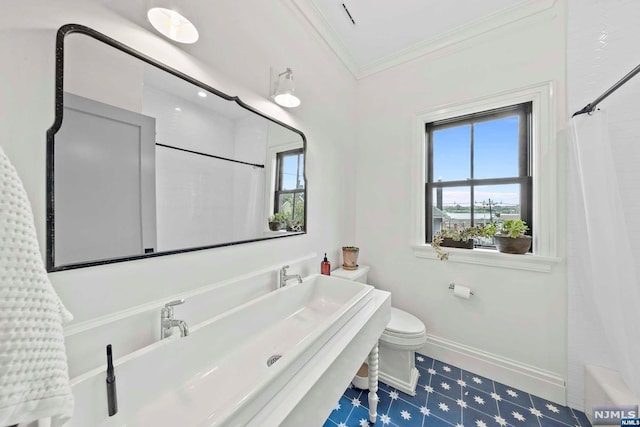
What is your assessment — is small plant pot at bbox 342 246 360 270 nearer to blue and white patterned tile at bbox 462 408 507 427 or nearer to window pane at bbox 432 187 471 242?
window pane at bbox 432 187 471 242

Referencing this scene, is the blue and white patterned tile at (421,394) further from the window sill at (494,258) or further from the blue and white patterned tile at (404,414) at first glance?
the window sill at (494,258)

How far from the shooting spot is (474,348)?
1.75 meters

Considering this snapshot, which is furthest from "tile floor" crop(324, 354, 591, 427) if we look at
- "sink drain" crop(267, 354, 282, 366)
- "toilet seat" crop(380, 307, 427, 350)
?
"sink drain" crop(267, 354, 282, 366)

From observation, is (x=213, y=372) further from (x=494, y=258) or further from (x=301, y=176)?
(x=494, y=258)

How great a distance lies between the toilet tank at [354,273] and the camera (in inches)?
72.8

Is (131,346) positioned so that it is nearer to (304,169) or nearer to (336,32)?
(304,169)

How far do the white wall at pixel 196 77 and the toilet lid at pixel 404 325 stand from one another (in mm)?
689

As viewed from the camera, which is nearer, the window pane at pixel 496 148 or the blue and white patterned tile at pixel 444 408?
the blue and white patterned tile at pixel 444 408

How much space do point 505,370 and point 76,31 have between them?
2813mm

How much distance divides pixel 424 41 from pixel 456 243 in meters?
1.69

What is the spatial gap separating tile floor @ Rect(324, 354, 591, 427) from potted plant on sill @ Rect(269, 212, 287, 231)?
3.83 feet

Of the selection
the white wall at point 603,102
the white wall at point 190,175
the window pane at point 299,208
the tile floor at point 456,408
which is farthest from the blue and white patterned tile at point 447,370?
the white wall at point 190,175

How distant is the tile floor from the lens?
134 cm

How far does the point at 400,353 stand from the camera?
1598 mm
